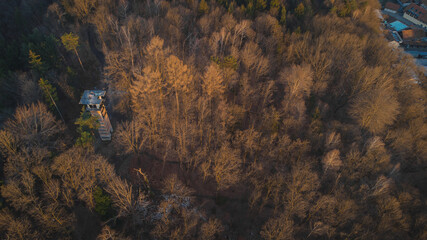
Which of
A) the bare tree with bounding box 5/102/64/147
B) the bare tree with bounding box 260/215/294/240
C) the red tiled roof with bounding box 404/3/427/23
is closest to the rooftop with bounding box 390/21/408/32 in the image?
the red tiled roof with bounding box 404/3/427/23

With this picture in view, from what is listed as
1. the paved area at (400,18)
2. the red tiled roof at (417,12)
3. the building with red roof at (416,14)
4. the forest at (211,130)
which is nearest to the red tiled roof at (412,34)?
the paved area at (400,18)

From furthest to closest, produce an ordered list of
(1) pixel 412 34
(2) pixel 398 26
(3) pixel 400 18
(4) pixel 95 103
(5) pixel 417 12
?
(3) pixel 400 18 → (5) pixel 417 12 → (2) pixel 398 26 → (1) pixel 412 34 → (4) pixel 95 103

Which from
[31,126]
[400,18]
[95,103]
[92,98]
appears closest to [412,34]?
[400,18]

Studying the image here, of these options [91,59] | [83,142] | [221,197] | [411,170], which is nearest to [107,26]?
[91,59]

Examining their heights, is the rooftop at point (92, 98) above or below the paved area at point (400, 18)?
above

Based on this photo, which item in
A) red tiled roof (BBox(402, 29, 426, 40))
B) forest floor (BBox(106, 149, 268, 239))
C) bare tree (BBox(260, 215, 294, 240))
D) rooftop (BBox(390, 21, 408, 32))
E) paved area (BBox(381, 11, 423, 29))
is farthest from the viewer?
paved area (BBox(381, 11, 423, 29))

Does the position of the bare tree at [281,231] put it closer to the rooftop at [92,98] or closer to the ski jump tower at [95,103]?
the ski jump tower at [95,103]

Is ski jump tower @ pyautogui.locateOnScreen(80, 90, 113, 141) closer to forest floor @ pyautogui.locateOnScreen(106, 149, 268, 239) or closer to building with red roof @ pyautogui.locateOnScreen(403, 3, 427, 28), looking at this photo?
forest floor @ pyautogui.locateOnScreen(106, 149, 268, 239)

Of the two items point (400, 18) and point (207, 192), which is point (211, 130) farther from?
point (400, 18)

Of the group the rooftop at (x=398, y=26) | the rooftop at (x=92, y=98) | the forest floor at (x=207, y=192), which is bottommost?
the forest floor at (x=207, y=192)
